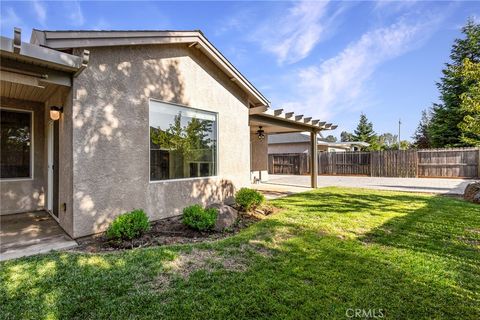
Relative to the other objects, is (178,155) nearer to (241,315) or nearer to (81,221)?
(81,221)

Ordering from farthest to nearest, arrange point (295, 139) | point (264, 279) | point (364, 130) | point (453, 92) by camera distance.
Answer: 1. point (364, 130)
2. point (295, 139)
3. point (453, 92)
4. point (264, 279)

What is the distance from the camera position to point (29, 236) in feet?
16.3

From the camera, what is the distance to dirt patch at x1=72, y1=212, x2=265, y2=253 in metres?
4.55

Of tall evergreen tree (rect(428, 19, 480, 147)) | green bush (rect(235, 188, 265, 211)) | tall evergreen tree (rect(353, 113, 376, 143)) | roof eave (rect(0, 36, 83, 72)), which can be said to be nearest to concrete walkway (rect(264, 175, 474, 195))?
green bush (rect(235, 188, 265, 211))

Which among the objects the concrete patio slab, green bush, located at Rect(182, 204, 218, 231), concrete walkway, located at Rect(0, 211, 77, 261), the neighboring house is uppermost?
the neighboring house

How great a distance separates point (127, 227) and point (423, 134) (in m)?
37.6

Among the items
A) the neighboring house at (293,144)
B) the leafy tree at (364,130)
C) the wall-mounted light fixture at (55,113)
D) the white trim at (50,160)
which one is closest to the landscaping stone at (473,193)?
the wall-mounted light fixture at (55,113)

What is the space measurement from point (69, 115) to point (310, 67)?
13.7 m

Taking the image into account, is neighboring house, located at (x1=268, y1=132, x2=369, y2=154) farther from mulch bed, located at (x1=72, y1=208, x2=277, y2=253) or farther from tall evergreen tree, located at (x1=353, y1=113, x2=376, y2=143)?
mulch bed, located at (x1=72, y1=208, x2=277, y2=253)

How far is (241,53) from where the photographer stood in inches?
601

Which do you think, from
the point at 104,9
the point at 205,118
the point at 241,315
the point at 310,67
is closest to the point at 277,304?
the point at 241,315

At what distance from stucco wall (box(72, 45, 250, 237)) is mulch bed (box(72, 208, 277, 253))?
29 centimetres

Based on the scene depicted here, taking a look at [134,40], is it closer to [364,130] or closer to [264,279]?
[264,279]
